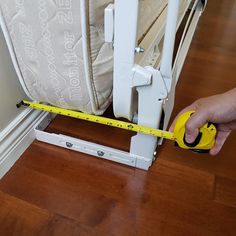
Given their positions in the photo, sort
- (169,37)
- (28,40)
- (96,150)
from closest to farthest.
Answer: (169,37), (28,40), (96,150)

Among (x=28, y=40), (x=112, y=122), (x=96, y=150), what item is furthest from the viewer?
(x=96, y=150)

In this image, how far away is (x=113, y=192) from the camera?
0.84 metres

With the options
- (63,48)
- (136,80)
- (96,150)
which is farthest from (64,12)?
(96,150)

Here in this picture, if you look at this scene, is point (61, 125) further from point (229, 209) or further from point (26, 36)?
point (229, 209)

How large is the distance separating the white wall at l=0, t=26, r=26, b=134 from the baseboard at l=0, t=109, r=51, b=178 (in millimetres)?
22

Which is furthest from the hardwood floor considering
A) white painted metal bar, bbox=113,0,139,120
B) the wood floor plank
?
white painted metal bar, bbox=113,0,139,120

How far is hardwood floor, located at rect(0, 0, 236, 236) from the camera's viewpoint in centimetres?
76

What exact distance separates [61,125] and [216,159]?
1.92 ft

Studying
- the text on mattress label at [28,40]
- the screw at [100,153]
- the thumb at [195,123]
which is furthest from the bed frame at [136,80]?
the text on mattress label at [28,40]

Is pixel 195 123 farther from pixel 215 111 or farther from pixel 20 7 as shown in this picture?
pixel 20 7

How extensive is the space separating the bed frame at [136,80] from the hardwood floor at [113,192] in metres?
0.05

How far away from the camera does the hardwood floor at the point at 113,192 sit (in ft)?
2.49

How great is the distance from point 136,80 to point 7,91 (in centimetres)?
42

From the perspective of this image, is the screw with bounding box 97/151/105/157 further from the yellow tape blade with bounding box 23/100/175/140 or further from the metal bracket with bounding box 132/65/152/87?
the metal bracket with bounding box 132/65/152/87
